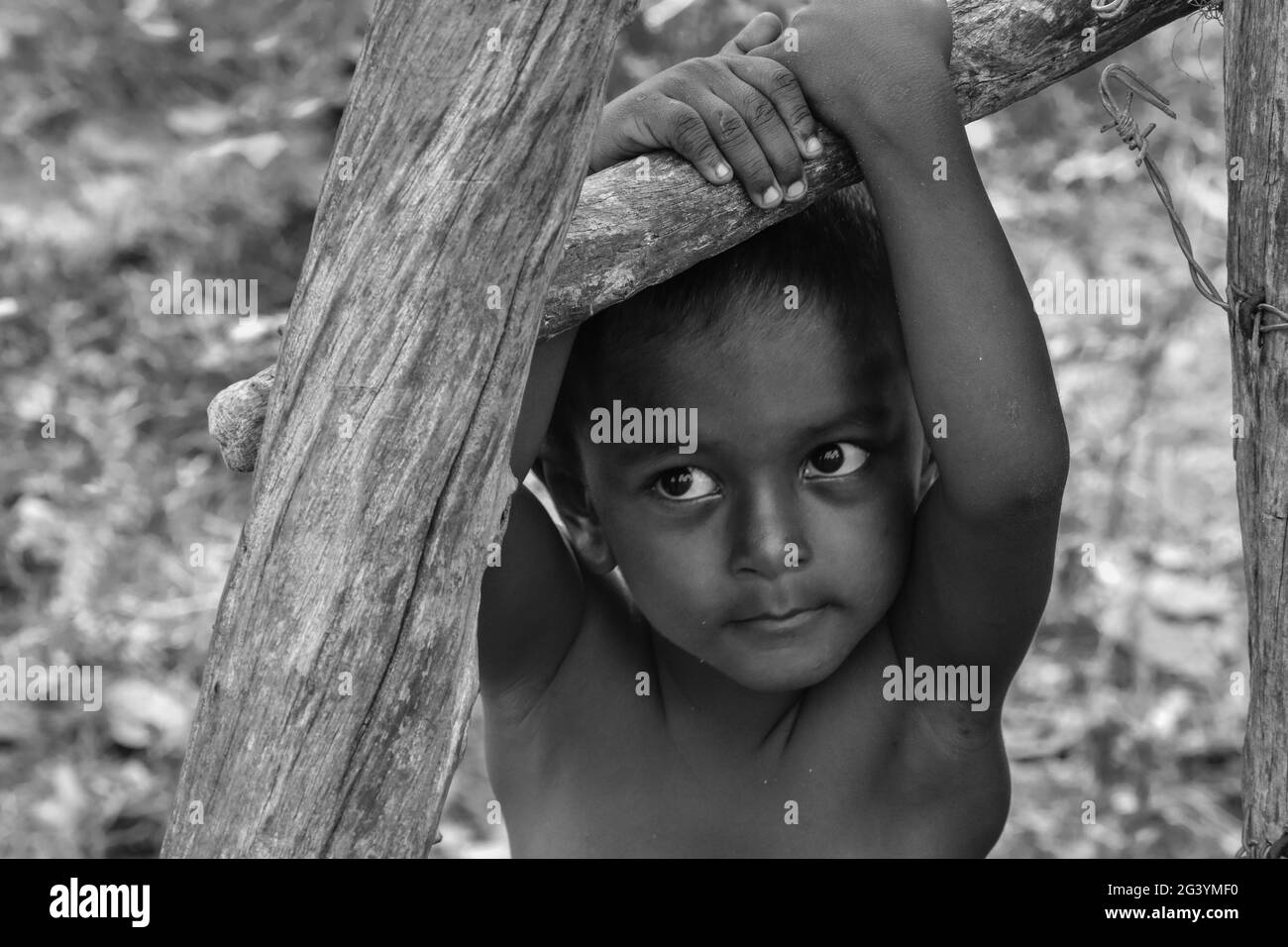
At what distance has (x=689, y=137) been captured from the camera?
145 centimetres

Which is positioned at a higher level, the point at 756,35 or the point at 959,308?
the point at 756,35

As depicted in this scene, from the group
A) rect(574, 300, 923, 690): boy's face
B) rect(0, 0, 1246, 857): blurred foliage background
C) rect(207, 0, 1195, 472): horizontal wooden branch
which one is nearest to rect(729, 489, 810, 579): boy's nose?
rect(574, 300, 923, 690): boy's face

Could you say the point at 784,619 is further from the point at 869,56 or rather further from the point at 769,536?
the point at 869,56

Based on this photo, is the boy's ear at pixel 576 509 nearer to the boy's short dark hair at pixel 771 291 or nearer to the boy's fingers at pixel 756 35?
the boy's short dark hair at pixel 771 291

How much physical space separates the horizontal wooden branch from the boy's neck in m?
0.71

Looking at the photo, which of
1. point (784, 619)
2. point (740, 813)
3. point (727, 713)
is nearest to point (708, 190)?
point (784, 619)

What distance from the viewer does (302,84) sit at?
4211 mm

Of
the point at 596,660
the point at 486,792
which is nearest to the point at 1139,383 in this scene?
the point at 486,792

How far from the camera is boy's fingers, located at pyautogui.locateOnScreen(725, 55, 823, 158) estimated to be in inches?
57.7

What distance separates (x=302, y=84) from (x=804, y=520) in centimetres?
309

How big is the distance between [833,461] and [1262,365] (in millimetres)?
504

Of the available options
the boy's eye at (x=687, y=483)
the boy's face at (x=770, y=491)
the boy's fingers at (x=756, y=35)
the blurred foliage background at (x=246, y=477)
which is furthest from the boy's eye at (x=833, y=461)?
the blurred foliage background at (x=246, y=477)

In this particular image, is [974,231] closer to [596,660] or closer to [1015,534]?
[1015,534]

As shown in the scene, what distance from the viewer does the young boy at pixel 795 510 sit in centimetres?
148
